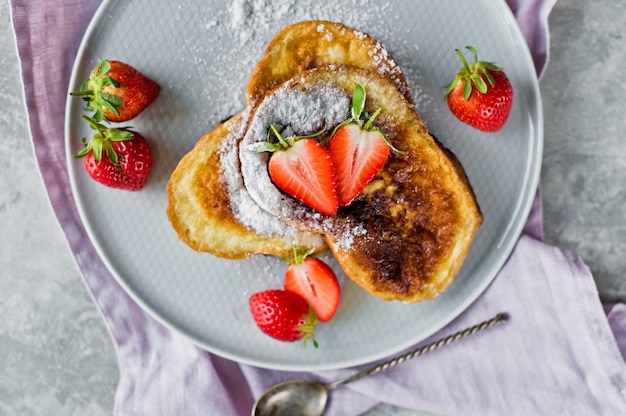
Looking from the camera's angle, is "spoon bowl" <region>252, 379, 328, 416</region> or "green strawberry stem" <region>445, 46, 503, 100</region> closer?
"green strawberry stem" <region>445, 46, 503, 100</region>

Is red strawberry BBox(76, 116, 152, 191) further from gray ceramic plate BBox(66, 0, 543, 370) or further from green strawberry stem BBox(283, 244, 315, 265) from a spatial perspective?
green strawberry stem BBox(283, 244, 315, 265)

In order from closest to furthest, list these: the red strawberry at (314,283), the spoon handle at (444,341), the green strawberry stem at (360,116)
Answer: the green strawberry stem at (360,116), the red strawberry at (314,283), the spoon handle at (444,341)

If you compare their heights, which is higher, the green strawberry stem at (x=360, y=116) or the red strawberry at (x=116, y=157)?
the green strawberry stem at (x=360, y=116)

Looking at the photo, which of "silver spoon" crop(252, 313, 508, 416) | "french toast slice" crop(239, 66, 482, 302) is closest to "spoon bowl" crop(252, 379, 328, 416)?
"silver spoon" crop(252, 313, 508, 416)

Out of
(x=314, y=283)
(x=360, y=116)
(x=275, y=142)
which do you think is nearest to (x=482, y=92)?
(x=360, y=116)

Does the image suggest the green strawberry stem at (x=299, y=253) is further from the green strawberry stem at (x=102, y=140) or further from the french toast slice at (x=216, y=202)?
the green strawberry stem at (x=102, y=140)

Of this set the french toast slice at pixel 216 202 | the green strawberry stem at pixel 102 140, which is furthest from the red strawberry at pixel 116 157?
the french toast slice at pixel 216 202

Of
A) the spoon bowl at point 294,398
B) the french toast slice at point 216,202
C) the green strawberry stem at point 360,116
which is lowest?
the spoon bowl at point 294,398

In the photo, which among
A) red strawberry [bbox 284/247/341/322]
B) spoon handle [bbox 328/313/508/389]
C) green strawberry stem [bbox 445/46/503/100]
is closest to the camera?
green strawberry stem [bbox 445/46/503/100]
